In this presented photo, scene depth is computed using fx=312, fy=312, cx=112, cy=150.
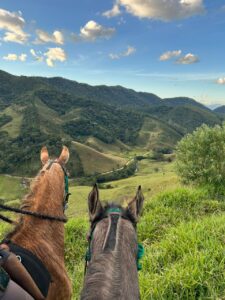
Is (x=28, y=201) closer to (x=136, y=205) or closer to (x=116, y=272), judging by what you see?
(x=136, y=205)

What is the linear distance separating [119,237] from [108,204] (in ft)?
1.77

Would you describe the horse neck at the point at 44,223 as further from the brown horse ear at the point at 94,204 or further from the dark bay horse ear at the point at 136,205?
the dark bay horse ear at the point at 136,205

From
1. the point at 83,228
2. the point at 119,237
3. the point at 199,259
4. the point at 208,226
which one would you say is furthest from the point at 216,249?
the point at 83,228

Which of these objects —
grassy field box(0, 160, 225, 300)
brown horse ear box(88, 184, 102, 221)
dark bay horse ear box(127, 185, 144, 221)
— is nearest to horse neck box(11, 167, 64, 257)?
grassy field box(0, 160, 225, 300)

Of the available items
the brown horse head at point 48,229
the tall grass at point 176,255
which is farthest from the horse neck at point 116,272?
the tall grass at point 176,255

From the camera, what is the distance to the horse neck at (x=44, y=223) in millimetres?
5160

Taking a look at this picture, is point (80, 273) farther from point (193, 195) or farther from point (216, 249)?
point (193, 195)

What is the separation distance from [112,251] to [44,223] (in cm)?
308

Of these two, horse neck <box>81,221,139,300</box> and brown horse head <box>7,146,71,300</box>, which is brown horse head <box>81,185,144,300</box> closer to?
horse neck <box>81,221,139,300</box>

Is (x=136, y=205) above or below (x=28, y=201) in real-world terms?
above

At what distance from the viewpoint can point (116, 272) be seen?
8.23ft

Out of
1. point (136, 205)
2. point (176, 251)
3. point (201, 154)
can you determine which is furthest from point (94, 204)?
point (201, 154)

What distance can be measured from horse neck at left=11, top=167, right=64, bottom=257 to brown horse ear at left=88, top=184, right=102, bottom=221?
227 centimetres

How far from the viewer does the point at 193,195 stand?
38.3 feet
